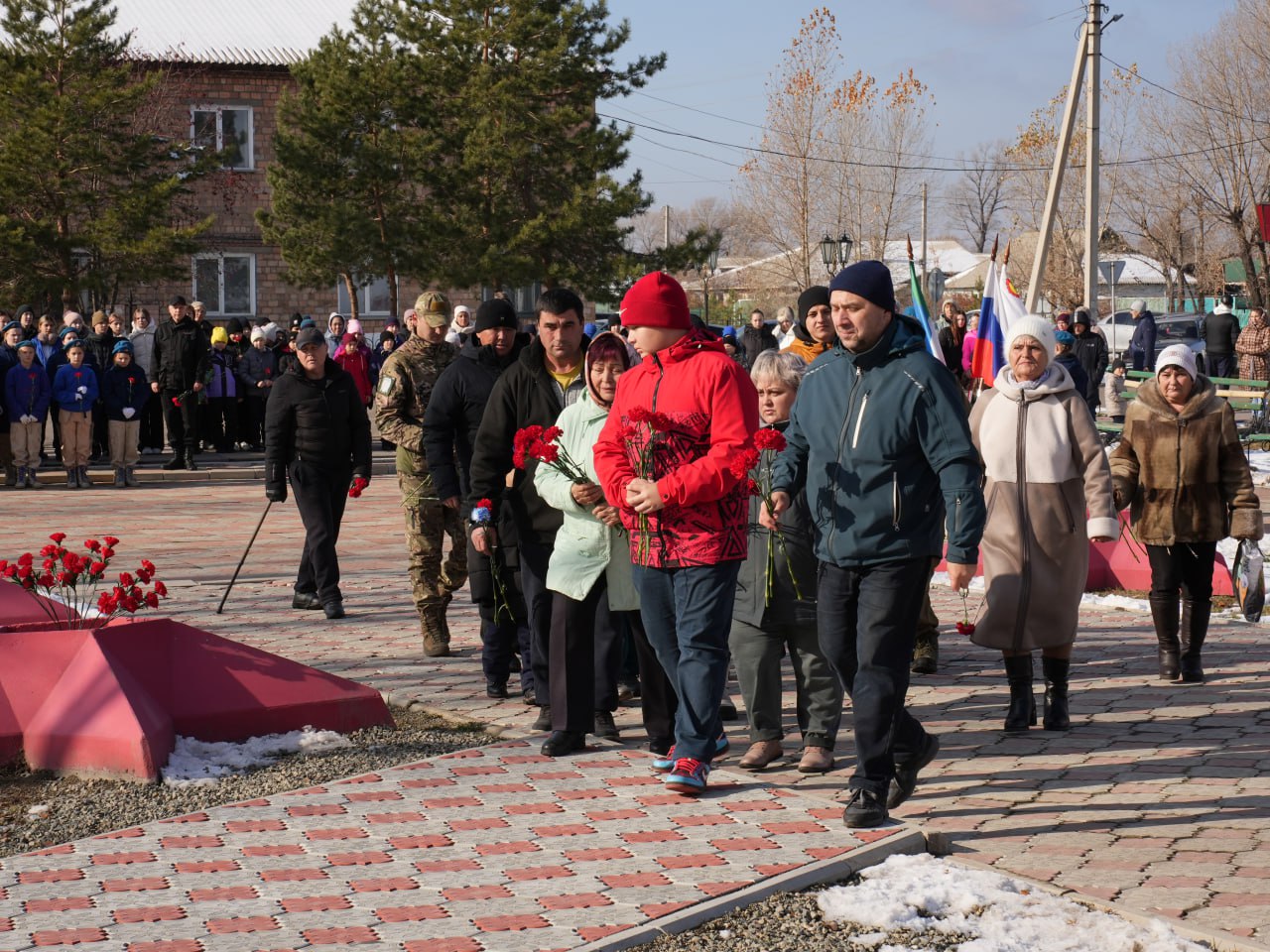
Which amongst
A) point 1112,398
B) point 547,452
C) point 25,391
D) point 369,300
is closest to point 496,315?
point 547,452

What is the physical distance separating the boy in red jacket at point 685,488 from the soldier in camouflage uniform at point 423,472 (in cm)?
296

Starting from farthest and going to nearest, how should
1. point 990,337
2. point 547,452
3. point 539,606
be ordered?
point 990,337, point 539,606, point 547,452

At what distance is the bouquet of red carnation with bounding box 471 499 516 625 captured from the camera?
7.56m

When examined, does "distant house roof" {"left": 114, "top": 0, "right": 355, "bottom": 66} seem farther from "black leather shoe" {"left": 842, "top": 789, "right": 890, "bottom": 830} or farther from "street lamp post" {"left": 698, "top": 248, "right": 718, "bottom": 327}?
"black leather shoe" {"left": 842, "top": 789, "right": 890, "bottom": 830}

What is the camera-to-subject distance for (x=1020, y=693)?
7.54 m

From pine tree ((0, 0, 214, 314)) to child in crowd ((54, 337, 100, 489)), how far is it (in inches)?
433

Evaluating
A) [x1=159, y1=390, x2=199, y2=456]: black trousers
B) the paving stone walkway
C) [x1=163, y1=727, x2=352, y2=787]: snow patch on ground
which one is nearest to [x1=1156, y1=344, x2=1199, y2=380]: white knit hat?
the paving stone walkway

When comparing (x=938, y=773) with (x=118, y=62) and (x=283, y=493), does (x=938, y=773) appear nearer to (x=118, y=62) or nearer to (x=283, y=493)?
(x=283, y=493)

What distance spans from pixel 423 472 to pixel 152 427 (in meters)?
15.1

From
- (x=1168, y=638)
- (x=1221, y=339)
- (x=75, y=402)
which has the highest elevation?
(x=1221, y=339)

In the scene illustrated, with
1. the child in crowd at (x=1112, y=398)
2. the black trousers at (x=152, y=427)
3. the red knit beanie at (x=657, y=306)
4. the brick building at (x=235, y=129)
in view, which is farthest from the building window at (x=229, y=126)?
the red knit beanie at (x=657, y=306)

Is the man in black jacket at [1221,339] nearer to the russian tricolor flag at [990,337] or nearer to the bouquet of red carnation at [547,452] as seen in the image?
the russian tricolor flag at [990,337]

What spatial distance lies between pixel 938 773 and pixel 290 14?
4086 centimetres

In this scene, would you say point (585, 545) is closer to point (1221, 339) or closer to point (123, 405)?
point (123, 405)
